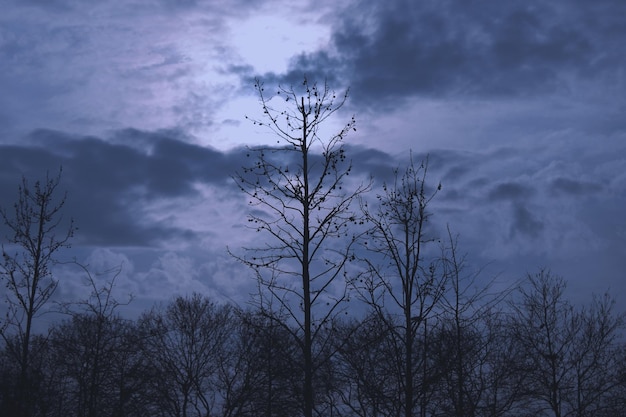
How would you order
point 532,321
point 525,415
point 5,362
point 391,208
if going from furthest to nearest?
point 5,362 < point 532,321 < point 525,415 < point 391,208

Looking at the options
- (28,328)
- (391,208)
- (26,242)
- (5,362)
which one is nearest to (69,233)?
(26,242)

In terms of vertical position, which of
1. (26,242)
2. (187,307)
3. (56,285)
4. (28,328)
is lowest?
(28,328)

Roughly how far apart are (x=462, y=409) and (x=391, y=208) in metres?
4.45

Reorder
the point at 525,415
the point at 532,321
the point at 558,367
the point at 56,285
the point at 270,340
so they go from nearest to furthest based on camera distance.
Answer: the point at 270,340 < the point at 56,285 < the point at 525,415 < the point at 558,367 < the point at 532,321

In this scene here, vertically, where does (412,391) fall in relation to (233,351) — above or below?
below

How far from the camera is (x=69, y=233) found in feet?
54.0

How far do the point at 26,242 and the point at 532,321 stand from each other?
23881 millimetres

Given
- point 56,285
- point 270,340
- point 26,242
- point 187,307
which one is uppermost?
point 187,307

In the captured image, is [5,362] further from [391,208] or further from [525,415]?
[391,208]

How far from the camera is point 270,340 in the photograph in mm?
10078

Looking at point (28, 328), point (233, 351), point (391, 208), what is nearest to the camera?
point (391, 208)

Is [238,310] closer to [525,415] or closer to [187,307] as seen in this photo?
[525,415]

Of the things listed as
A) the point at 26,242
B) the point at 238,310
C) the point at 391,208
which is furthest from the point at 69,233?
the point at 391,208

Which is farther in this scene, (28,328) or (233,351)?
(233,351)
